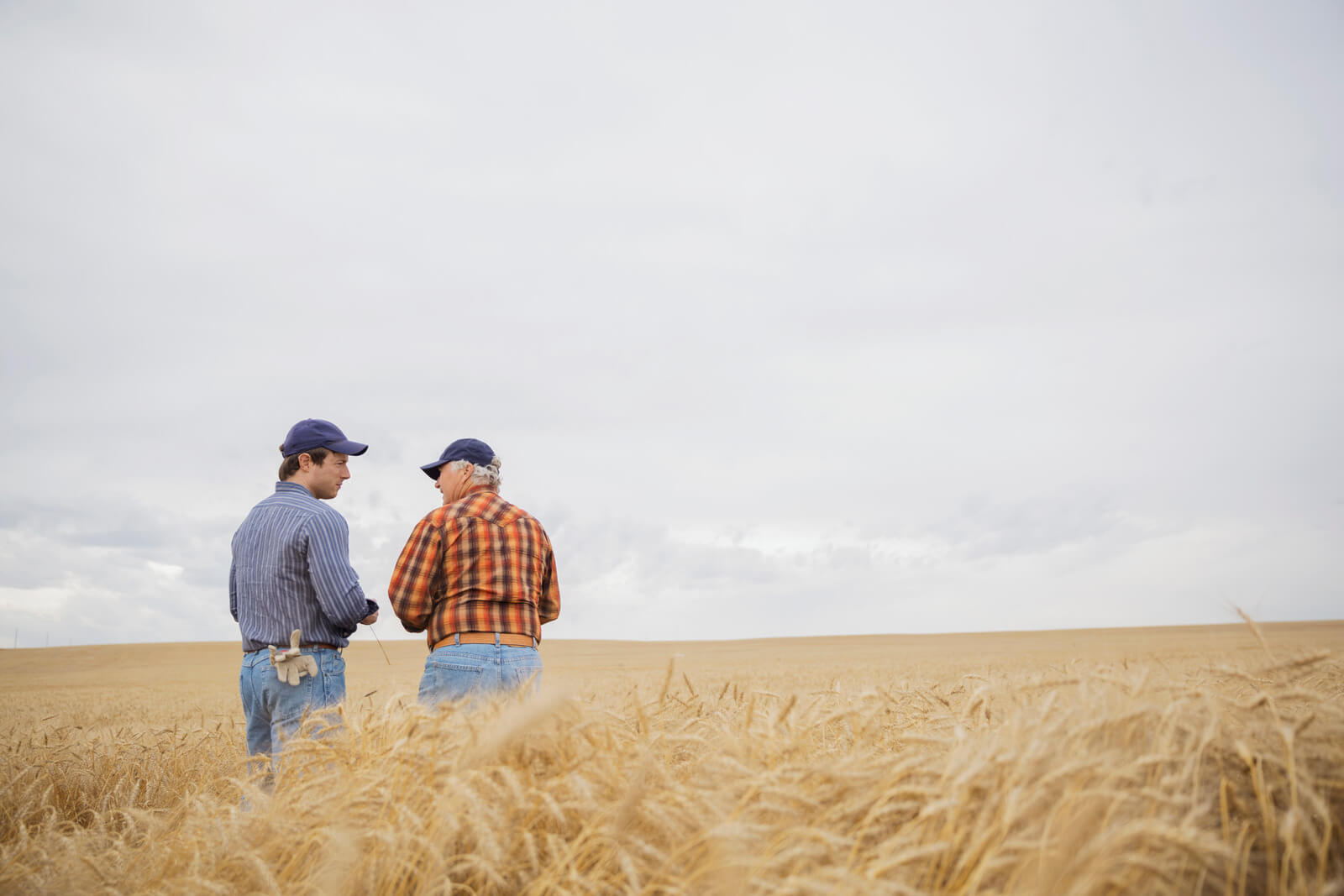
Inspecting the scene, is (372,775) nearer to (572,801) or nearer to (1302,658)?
(572,801)

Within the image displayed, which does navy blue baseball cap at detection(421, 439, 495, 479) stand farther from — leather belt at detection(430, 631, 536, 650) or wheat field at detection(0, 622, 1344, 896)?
wheat field at detection(0, 622, 1344, 896)

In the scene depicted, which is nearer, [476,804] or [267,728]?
[476,804]

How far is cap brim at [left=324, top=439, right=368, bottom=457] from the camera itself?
4883mm

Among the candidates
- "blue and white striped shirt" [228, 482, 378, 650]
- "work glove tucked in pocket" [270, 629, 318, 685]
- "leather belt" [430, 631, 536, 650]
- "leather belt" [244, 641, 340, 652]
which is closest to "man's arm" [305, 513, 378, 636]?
"blue and white striped shirt" [228, 482, 378, 650]

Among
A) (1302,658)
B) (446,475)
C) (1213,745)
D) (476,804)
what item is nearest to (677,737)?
(476,804)

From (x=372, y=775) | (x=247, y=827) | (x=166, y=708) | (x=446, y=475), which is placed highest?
(x=446, y=475)

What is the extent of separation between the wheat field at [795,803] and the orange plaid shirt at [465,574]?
82cm

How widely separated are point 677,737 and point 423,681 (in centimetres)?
212

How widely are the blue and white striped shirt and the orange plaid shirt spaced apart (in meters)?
0.33

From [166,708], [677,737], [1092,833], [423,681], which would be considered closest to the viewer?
[1092,833]

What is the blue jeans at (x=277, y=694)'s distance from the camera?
4.27 m

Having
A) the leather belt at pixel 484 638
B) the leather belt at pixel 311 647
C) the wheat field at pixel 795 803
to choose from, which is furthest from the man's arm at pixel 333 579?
the wheat field at pixel 795 803

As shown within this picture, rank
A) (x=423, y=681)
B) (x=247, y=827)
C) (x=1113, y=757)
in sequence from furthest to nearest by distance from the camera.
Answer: (x=423, y=681) → (x=247, y=827) → (x=1113, y=757)

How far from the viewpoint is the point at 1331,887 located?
68.3 inches
